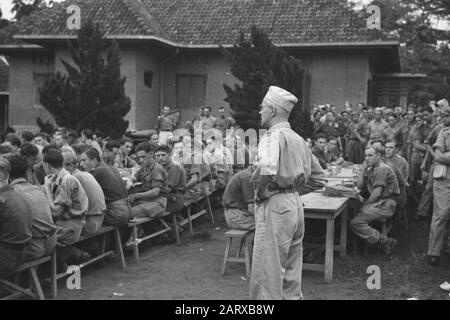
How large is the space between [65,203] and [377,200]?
4.35 m

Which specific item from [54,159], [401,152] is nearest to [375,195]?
[54,159]

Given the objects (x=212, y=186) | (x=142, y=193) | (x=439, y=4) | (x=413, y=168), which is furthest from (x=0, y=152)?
(x=439, y=4)

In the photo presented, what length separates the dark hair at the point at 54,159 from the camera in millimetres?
7160

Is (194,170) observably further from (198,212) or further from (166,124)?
(166,124)

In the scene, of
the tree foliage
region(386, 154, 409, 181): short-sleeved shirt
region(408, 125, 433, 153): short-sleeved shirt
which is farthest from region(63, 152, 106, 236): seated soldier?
the tree foliage

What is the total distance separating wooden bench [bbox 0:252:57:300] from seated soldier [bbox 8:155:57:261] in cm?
9

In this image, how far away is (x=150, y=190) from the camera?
9.41 metres

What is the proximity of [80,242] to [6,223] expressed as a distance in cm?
192

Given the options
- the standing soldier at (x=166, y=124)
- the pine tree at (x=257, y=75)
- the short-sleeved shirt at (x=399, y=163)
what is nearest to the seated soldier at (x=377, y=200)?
the short-sleeved shirt at (x=399, y=163)

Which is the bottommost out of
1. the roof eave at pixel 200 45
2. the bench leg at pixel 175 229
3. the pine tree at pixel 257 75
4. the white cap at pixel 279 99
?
the bench leg at pixel 175 229

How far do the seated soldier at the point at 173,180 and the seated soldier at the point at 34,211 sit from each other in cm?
331

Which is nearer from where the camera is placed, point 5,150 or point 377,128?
point 5,150

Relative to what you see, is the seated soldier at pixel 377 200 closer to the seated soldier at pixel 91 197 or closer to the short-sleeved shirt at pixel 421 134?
the seated soldier at pixel 91 197

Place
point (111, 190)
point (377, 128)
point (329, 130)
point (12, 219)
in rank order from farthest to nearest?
point (329, 130)
point (377, 128)
point (111, 190)
point (12, 219)
